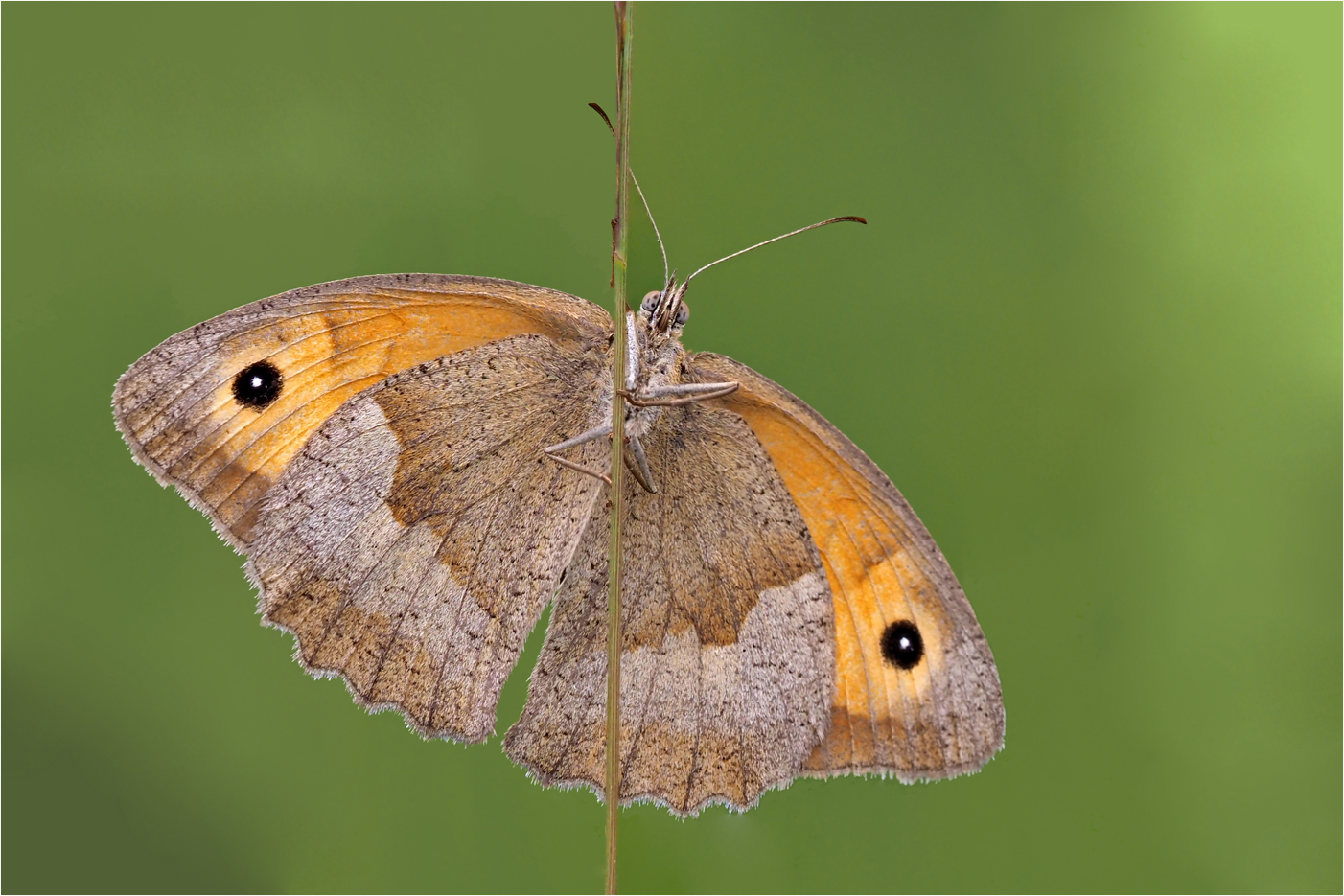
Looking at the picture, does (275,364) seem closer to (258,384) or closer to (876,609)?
(258,384)

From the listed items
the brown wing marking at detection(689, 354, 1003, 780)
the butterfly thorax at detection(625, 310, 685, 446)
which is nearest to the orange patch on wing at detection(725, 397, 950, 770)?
the brown wing marking at detection(689, 354, 1003, 780)

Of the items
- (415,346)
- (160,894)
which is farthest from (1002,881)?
(160,894)

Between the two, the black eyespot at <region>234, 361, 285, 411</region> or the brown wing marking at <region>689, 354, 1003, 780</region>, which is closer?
the black eyespot at <region>234, 361, 285, 411</region>

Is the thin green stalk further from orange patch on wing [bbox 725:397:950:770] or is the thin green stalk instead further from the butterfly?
orange patch on wing [bbox 725:397:950:770]

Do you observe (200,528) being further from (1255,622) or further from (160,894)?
(1255,622)

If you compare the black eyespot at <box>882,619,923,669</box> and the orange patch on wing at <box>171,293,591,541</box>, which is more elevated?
the orange patch on wing at <box>171,293,591,541</box>

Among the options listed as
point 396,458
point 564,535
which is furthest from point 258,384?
point 564,535

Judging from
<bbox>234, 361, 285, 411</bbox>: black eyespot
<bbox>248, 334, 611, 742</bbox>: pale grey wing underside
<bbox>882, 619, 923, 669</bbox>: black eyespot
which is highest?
<bbox>234, 361, 285, 411</bbox>: black eyespot
